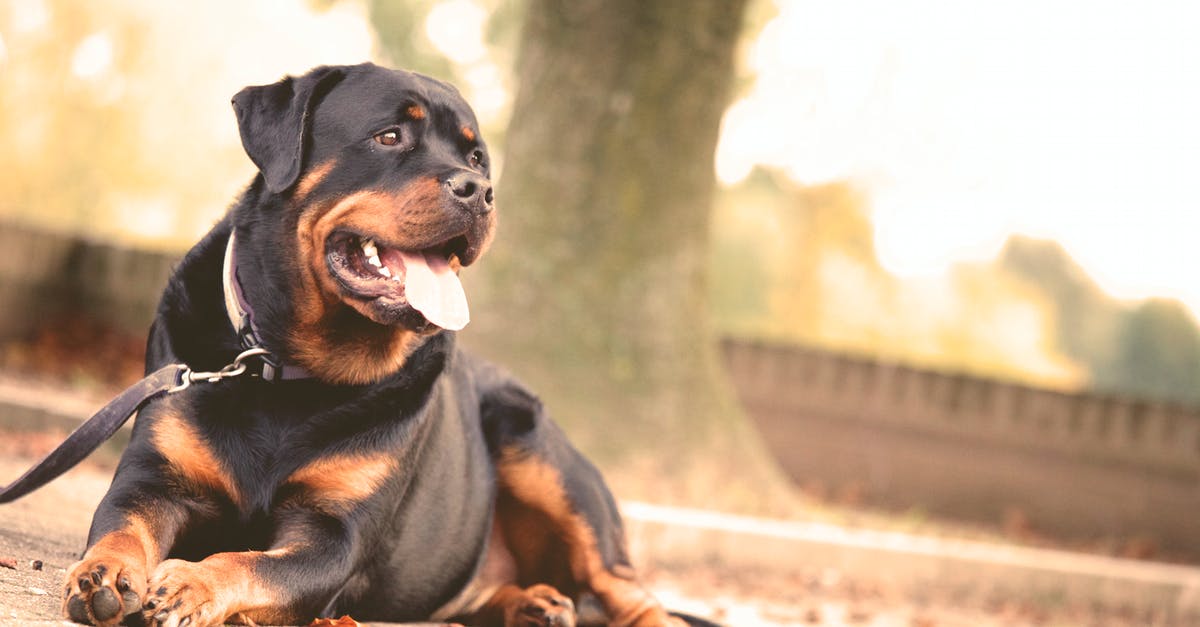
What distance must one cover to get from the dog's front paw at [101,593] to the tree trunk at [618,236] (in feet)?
17.3

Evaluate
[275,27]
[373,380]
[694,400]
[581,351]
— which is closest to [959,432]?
[694,400]

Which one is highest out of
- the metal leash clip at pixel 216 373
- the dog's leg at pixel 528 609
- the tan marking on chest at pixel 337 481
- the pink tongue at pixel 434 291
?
the pink tongue at pixel 434 291

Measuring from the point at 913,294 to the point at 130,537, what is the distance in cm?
1812

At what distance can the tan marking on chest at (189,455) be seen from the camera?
3.45 metres

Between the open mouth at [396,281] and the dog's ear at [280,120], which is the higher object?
the dog's ear at [280,120]

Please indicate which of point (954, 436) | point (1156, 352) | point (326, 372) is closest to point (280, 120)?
point (326, 372)

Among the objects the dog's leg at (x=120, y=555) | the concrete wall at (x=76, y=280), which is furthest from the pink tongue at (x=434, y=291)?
the concrete wall at (x=76, y=280)

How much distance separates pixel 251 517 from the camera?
3.51 meters

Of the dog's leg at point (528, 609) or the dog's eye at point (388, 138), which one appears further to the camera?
the dog's leg at point (528, 609)

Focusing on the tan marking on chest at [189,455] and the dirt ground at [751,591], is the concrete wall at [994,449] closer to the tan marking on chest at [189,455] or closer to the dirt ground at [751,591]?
the dirt ground at [751,591]

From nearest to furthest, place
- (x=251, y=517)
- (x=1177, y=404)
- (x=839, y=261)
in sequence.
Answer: (x=251, y=517) → (x=1177, y=404) → (x=839, y=261)

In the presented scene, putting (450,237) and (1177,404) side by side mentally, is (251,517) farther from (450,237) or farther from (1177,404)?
(1177,404)

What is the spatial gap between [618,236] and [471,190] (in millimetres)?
4746

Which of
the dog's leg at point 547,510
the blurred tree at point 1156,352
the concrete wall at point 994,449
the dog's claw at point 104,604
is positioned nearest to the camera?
the dog's claw at point 104,604
